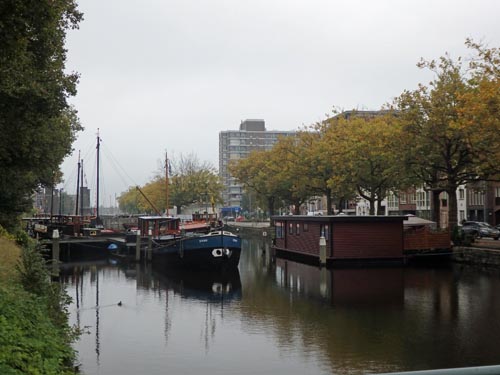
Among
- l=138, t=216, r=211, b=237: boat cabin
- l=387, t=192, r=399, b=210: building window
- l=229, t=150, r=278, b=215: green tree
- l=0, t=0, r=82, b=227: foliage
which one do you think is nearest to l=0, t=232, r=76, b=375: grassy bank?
l=0, t=0, r=82, b=227: foliage

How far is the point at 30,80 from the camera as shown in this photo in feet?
57.4

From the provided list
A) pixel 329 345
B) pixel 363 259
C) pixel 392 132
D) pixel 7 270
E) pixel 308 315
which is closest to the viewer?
pixel 329 345

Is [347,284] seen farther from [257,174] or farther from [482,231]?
[257,174]

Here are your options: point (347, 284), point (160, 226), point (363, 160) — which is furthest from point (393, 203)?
point (347, 284)

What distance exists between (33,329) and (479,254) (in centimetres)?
3365

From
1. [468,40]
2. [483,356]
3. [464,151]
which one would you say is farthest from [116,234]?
[483,356]

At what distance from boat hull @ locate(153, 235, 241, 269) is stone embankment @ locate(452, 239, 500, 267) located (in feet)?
48.7

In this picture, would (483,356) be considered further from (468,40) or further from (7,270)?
(468,40)

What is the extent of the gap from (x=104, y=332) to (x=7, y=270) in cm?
364

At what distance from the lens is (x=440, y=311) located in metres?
22.5

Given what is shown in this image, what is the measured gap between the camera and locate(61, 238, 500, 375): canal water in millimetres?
15273

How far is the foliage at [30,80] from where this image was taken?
11.2 m

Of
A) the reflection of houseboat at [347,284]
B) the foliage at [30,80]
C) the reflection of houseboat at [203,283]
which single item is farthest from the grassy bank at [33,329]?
the reflection of houseboat at [347,284]

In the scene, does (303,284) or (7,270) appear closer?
(7,270)
